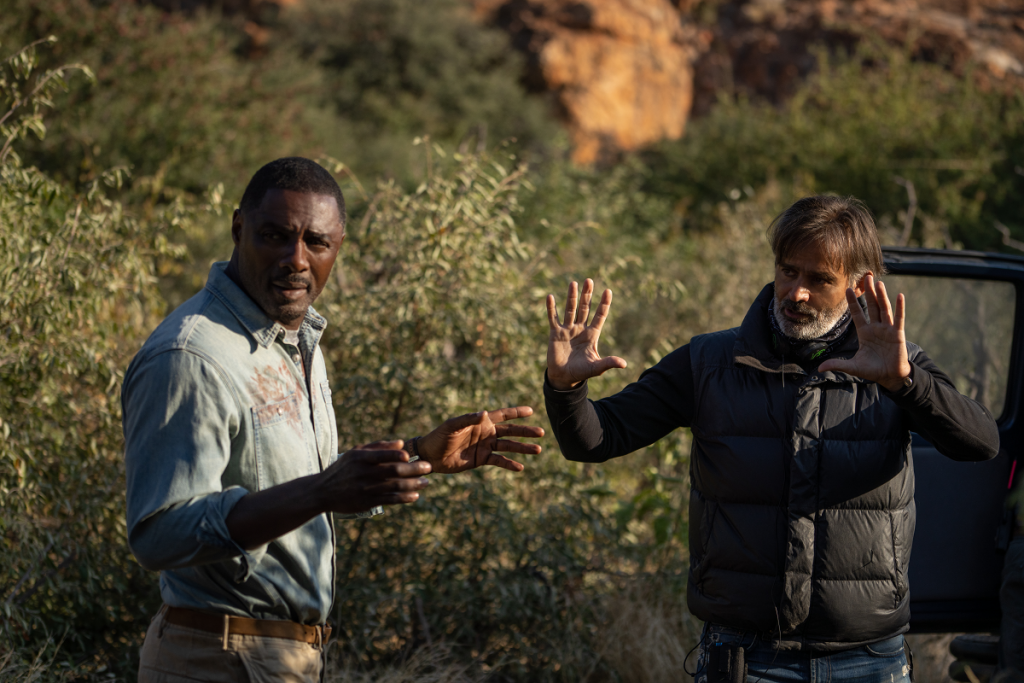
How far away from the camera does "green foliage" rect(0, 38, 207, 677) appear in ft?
10.6

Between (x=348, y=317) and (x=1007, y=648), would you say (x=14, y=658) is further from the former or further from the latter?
(x=1007, y=648)

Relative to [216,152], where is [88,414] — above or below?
below

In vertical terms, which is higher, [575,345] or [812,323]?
[812,323]

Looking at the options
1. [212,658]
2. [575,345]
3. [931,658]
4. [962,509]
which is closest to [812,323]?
[575,345]

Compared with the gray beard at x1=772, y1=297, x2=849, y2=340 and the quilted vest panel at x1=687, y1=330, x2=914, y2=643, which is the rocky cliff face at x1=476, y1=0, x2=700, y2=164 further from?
the quilted vest panel at x1=687, y1=330, x2=914, y2=643

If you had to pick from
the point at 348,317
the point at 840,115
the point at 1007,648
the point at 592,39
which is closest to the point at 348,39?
the point at 592,39

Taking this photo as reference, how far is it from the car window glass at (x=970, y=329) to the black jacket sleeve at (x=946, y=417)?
1.19 meters

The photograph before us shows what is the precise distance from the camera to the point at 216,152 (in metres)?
10.4

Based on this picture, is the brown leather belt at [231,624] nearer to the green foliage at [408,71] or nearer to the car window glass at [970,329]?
the car window glass at [970,329]

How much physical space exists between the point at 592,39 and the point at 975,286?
16304mm

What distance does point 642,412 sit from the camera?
2352 millimetres

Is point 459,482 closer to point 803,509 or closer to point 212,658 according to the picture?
point 803,509

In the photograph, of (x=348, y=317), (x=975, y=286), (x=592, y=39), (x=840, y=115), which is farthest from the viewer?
(x=592, y=39)

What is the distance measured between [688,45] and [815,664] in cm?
2022
